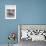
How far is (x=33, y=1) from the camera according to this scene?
154 inches

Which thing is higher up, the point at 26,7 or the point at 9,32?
the point at 26,7

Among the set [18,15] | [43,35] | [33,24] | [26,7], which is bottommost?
[43,35]

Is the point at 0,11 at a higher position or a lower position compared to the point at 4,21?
higher

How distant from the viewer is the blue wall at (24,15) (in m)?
3.88

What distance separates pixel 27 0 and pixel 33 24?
0.77 m

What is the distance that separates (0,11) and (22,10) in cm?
69

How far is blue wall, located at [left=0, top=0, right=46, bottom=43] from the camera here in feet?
12.7

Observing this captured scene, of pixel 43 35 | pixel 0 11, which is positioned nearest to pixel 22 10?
pixel 0 11

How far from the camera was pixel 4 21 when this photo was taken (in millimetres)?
3883

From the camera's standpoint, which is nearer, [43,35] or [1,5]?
[43,35]

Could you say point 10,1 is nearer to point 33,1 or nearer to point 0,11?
point 0,11

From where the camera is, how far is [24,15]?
3887 millimetres

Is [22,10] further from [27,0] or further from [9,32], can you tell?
[9,32]

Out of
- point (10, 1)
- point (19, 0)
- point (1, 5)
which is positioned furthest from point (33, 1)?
point (1, 5)
